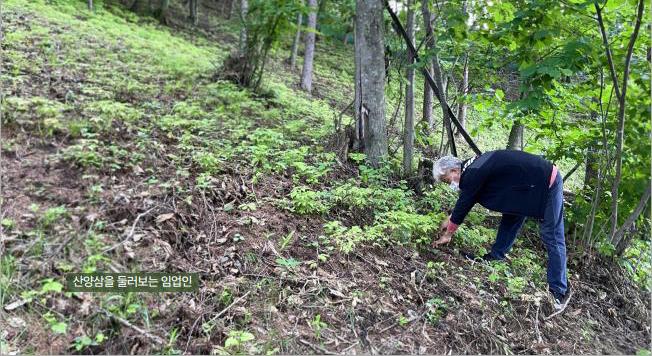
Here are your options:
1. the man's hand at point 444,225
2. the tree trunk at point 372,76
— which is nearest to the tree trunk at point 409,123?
the tree trunk at point 372,76

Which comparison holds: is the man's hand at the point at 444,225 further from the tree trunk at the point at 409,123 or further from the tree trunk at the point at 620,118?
the tree trunk at the point at 620,118

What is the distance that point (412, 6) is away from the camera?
576cm

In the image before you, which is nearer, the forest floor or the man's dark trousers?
the forest floor

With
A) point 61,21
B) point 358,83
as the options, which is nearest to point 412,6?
point 358,83

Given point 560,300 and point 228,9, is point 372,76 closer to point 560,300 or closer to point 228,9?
point 560,300

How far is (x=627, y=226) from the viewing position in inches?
185

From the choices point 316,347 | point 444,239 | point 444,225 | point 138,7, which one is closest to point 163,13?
point 138,7

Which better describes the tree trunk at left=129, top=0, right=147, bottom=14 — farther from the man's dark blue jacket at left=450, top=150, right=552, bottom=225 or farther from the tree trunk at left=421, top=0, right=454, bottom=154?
the man's dark blue jacket at left=450, top=150, right=552, bottom=225

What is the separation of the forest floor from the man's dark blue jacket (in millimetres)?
610

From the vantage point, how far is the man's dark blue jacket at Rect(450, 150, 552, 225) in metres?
4.07

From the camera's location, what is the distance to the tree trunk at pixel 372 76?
5.69 meters

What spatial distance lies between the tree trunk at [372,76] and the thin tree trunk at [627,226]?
8.87ft

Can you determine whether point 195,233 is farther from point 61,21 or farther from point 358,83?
point 61,21

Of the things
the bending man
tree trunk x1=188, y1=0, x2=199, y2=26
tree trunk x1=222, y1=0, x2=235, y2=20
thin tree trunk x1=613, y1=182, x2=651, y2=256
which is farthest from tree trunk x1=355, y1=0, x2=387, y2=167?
tree trunk x1=222, y1=0, x2=235, y2=20
